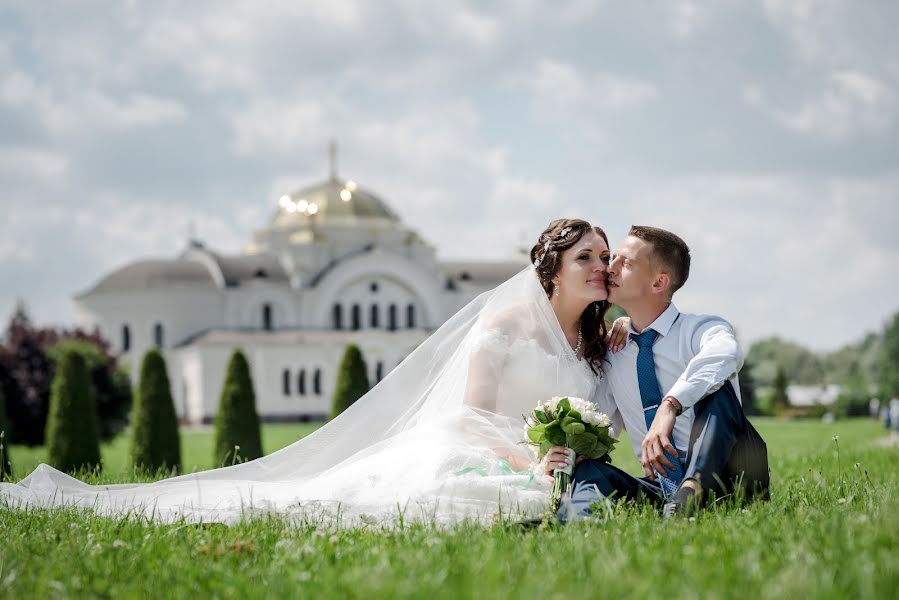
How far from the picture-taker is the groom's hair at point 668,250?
19.4 ft

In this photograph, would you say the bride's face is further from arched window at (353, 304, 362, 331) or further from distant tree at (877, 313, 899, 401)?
distant tree at (877, 313, 899, 401)

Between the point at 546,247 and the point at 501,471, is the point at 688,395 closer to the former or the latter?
the point at 501,471

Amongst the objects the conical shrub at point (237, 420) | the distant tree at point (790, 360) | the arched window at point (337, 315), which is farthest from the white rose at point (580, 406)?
the distant tree at point (790, 360)

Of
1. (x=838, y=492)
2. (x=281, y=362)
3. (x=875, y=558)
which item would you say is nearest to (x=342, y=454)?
(x=838, y=492)

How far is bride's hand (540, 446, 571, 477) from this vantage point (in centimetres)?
541

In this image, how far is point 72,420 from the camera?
17250 mm

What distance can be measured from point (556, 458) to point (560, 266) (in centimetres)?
151

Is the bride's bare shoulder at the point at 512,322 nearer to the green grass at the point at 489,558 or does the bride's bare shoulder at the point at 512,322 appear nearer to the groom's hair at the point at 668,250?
the groom's hair at the point at 668,250

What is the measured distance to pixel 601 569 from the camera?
3.64 meters

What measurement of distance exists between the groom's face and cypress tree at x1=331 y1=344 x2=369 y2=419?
1083cm

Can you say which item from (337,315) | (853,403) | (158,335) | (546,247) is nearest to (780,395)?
(853,403)

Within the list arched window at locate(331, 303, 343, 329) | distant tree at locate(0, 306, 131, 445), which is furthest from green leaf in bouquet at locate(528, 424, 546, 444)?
arched window at locate(331, 303, 343, 329)

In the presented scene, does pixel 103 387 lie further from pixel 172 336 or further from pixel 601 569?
pixel 601 569

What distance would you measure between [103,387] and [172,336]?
24.4 m
